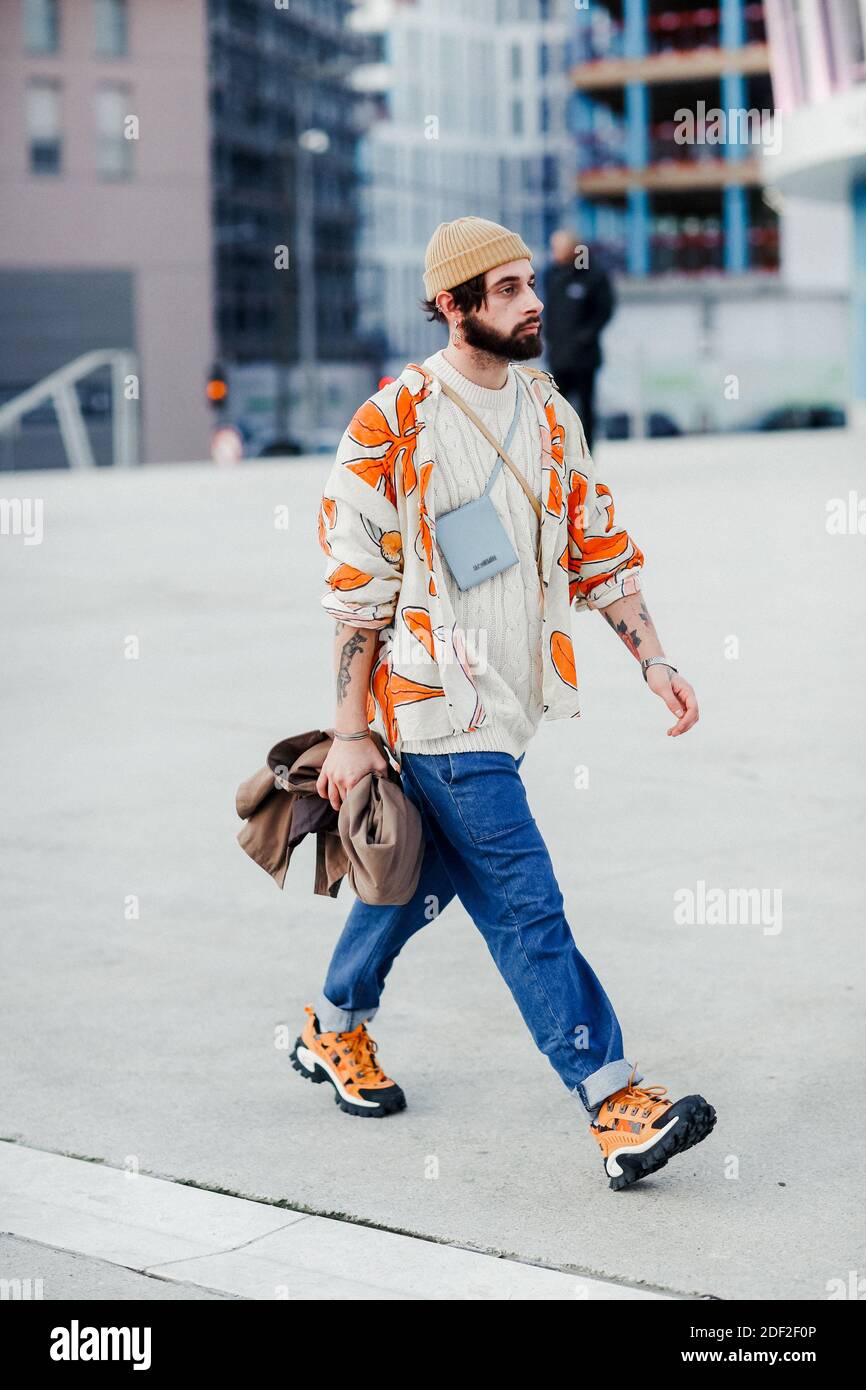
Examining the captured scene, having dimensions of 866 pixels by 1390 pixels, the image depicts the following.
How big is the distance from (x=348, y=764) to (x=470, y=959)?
1507 mm

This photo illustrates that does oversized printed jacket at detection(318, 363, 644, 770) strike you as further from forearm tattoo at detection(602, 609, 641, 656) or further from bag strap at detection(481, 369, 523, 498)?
forearm tattoo at detection(602, 609, 641, 656)

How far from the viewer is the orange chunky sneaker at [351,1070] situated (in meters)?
4.08

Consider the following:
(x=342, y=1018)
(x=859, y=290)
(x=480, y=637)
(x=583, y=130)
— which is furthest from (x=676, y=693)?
(x=583, y=130)

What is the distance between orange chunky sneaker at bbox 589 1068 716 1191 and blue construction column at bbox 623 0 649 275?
7155 cm

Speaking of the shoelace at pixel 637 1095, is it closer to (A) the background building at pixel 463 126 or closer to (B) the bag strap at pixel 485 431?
(B) the bag strap at pixel 485 431

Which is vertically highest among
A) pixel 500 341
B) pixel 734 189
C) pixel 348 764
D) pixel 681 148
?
pixel 681 148

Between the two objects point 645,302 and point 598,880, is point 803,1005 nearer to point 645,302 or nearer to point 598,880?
point 598,880

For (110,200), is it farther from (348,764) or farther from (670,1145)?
(670,1145)

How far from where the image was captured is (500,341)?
3684mm

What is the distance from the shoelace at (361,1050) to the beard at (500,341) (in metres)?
1.41

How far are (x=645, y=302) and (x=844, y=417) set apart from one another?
14.1 feet

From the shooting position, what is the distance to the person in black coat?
16.2 m

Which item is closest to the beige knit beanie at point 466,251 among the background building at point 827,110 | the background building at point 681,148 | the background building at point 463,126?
the background building at point 827,110

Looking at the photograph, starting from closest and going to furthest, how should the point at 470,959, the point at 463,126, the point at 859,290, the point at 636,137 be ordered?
the point at 470,959 → the point at 859,290 → the point at 636,137 → the point at 463,126
